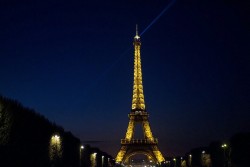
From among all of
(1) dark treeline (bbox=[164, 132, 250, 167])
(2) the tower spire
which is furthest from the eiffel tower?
(1) dark treeline (bbox=[164, 132, 250, 167])

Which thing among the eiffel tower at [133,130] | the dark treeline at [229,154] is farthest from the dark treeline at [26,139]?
the eiffel tower at [133,130]

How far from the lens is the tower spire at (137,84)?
99.9m

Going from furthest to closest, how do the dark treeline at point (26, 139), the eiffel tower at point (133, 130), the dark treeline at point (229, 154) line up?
the eiffel tower at point (133, 130) → the dark treeline at point (229, 154) → the dark treeline at point (26, 139)

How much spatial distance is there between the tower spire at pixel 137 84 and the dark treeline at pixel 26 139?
41720mm

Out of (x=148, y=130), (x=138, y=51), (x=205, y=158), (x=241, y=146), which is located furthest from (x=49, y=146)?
(x=138, y=51)

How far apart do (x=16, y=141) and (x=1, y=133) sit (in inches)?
113

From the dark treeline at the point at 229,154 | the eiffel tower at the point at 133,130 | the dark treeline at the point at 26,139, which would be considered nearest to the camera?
the dark treeline at the point at 26,139

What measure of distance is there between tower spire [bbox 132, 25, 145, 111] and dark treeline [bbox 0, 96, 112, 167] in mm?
41720

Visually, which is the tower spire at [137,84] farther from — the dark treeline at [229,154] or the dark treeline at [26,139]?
the dark treeline at [26,139]

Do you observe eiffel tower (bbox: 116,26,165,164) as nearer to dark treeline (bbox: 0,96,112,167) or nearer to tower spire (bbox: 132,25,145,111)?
tower spire (bbox: 132,25,145,111)

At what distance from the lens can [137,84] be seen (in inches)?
4011

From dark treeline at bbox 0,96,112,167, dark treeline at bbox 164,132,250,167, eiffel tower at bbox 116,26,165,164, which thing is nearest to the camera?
dark treeline at bbox 0,96,112,167

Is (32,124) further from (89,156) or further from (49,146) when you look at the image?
(89,156)

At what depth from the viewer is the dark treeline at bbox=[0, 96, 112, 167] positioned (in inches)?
1503
